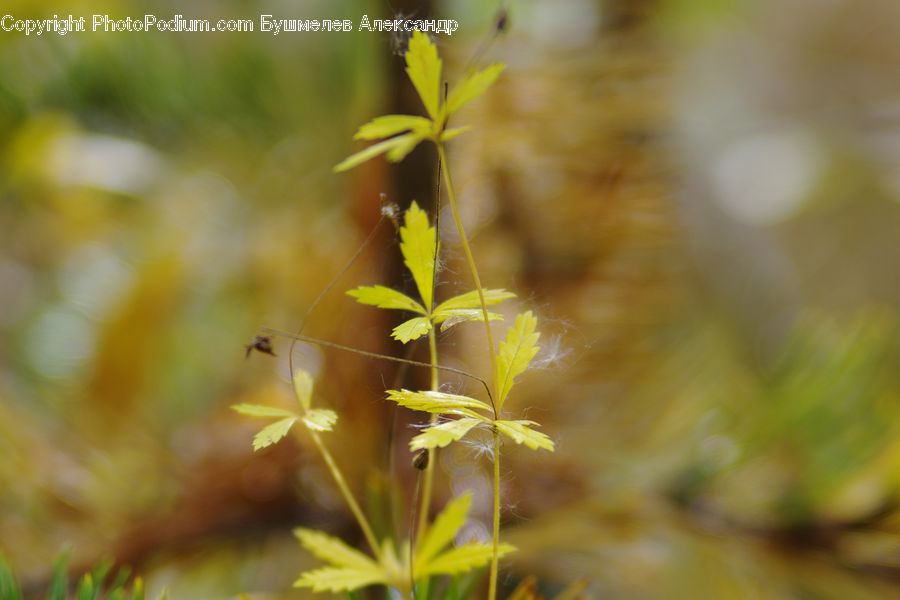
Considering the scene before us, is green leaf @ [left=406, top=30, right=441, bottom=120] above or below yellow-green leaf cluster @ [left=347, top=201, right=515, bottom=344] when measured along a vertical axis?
above

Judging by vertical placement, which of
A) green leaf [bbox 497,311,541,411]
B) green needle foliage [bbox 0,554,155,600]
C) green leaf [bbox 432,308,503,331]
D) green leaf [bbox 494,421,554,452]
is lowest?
green needle foliage [bbox 0,554,155,600]

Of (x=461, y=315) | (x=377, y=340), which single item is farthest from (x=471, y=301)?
(x=377, y=340)

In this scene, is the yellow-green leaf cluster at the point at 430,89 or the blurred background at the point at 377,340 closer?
the yellow-green leaf cluster at the point at 430,89

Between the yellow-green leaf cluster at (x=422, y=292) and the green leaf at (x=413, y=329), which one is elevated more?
the yellow-green leaf cluster at (x=422, y=292)

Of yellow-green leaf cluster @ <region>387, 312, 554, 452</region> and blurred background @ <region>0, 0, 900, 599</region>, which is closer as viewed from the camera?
yellow-green leaf cluster @ <region>387, 312, 554, 452</region>

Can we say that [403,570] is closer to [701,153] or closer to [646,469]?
[646,469]

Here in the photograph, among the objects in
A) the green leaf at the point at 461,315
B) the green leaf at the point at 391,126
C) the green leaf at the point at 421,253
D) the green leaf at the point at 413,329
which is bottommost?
the green leaf at the point at 413,329
